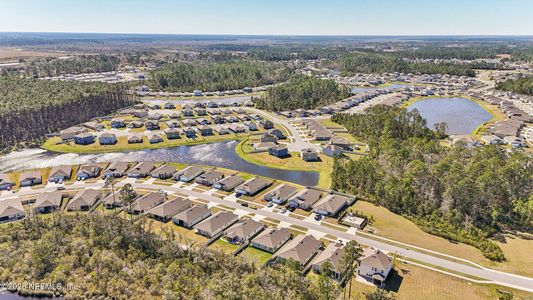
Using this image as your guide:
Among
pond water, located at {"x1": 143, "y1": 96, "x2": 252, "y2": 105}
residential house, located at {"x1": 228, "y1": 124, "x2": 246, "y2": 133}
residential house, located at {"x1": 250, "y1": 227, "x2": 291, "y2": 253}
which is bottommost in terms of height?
residential house, located at {"x1": 250, "y1": 227, "x2": 291, "y2": 253}

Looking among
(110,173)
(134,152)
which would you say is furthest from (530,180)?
(134,152)

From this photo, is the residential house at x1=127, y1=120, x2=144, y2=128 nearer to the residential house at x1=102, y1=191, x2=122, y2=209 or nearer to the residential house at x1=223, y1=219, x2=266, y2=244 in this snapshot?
the residential house at x1=102, y1=191, x2=122, y2=209

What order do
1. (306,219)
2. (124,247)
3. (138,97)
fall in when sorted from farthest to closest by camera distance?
(138,97), (306,219), (124,247)

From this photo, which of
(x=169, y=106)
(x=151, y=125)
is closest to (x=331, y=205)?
(x=151, y=125)

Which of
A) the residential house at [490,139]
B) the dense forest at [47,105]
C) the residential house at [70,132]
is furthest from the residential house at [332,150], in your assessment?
the dense forest at [47,105]

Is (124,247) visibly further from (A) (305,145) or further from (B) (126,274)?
(A) (305,145)

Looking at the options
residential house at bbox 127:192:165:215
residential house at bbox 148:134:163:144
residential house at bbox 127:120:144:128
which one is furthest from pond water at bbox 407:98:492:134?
residential house at bbox 127:120:144:128

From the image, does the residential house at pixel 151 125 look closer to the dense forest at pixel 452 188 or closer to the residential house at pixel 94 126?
the residential house at pixel 94 126
